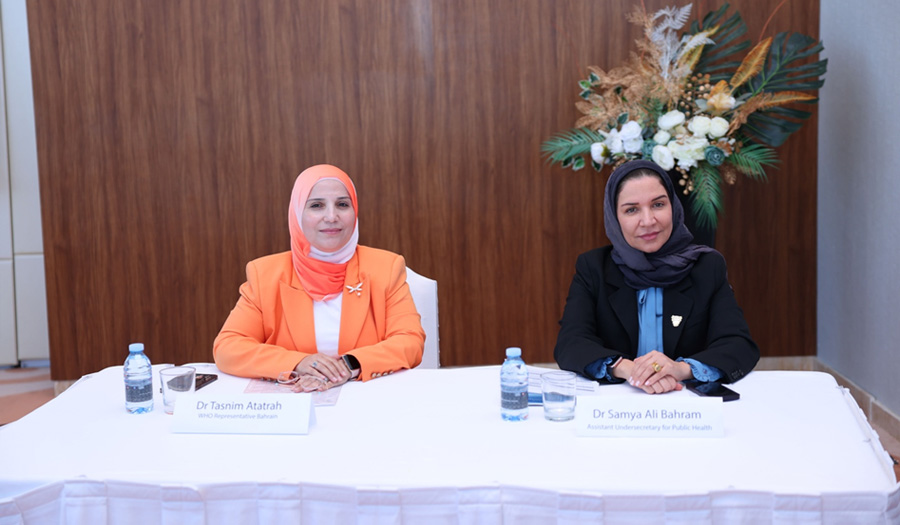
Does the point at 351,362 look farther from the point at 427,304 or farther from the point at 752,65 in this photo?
the point at 752,65

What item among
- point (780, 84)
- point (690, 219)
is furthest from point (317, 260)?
point (780, 84)

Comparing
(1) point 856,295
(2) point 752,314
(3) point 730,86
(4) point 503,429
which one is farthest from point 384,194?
(4) point 503,429

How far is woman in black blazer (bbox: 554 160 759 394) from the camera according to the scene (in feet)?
7.55

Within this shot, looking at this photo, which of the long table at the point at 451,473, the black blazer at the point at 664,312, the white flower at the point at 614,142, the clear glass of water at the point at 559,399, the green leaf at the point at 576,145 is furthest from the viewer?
the green leaf at the point at 576,145

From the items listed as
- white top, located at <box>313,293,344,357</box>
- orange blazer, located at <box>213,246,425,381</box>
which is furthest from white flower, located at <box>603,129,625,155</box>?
white top, located at <box>313,293,344,357</box>

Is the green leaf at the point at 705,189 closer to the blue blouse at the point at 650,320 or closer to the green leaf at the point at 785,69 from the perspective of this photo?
the green leaf at the point at 785,69

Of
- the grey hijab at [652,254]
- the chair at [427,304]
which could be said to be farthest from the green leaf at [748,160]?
the chair at [427,304]

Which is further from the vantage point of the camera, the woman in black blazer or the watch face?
the woman in black blazer

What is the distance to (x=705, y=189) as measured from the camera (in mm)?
3402

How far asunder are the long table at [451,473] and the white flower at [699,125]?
1.79m

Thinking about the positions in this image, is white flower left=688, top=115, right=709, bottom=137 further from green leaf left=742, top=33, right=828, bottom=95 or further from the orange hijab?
the orange hijab

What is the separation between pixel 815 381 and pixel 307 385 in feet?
4.28

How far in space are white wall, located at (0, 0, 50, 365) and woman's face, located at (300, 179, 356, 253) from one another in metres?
3.25

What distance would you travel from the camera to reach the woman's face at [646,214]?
2326 mm
